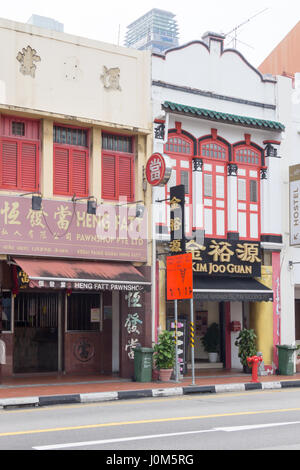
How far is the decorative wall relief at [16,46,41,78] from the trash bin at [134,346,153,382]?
7.90 metres

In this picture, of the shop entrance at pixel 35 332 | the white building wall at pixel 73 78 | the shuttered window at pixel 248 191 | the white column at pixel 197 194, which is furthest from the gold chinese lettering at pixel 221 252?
the shop entrance at pixel 35 332

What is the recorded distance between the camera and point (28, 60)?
19.4 meters

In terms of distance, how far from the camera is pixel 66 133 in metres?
20.2

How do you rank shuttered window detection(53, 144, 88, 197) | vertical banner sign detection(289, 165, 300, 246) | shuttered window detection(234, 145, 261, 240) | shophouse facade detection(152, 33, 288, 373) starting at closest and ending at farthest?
shuttered window detection(53, 144, 88, 197) < shophouse facade detection(152, 33, 288, 373) < vertical banner sign detection(289, 165, 300, 246) < shuttered window detection(234, 145, 261, 240)

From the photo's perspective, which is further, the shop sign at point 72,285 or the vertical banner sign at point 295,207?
the vertical banner sign at point 295,207

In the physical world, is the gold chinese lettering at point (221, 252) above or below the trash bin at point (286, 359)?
above

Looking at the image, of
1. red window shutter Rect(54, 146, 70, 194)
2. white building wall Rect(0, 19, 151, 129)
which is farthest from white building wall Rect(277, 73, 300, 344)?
red window shutter Rect(54, 146, 70, 194)

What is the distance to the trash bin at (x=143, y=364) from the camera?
1988 cm

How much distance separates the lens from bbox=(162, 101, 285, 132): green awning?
21.3m

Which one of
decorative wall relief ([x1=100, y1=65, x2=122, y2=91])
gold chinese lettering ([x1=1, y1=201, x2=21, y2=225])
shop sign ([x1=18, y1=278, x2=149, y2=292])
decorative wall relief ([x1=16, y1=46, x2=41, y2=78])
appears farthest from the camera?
decorative wall relief ([x1=100, y1=65, x2=122, y2=91])

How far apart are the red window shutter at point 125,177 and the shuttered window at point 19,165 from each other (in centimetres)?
257

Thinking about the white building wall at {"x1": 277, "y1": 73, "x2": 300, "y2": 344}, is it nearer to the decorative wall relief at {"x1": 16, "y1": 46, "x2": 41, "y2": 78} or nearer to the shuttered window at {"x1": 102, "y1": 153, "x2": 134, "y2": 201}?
the shuttered window at {"x1": 102, "y1": 153, "x2": 134, "y2": 201}

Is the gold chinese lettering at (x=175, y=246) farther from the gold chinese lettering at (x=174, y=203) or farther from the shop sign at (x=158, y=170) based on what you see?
the shop sign at (x=158, y=170)
